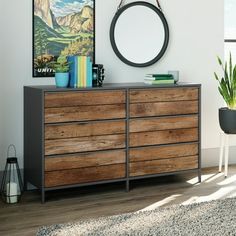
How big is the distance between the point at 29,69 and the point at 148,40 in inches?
44.4

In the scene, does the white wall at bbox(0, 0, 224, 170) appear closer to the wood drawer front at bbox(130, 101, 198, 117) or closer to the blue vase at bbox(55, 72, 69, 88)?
the blue vase at bbox(55, 72, 69, 88)

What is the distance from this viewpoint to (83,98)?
12.9ft

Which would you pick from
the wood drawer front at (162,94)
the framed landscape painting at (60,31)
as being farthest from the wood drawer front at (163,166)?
the framed landscape painting at (60,31)

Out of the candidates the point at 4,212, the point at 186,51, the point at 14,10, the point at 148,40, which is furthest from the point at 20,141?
the point at 186,51

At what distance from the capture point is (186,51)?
4914 mm

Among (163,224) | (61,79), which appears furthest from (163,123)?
(163,224)

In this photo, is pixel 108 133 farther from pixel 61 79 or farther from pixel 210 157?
pixel 210 157

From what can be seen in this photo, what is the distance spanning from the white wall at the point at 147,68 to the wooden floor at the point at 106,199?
0.53 metres

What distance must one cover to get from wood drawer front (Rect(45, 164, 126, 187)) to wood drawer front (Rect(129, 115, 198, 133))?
0.34 m

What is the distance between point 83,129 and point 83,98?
0.78 ft

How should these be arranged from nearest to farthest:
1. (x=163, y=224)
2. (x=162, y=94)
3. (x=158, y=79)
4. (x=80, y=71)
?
(x=163, y=224) < (x=80, y=71) < (x=162, y=94) < (x=158, y=79)

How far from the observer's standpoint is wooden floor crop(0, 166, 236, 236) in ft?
11.4

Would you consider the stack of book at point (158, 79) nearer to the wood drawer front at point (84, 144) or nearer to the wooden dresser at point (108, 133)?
the wooden dresser at point (108, 133)

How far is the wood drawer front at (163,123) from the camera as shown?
4.16 meters
